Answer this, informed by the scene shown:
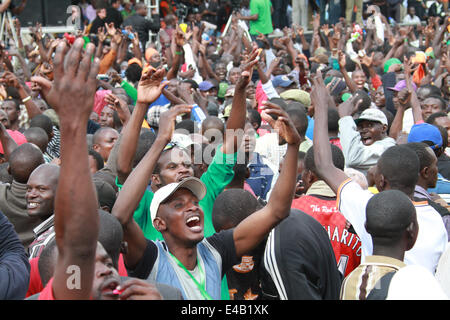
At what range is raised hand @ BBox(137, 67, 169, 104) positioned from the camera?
321 centimetres

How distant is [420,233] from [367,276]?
2.94 ft

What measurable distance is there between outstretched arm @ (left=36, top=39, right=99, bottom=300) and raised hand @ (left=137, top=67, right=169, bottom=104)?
1309 millimetres

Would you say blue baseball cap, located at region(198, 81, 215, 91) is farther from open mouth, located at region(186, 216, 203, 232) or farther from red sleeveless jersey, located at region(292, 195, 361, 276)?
open mouth, located at region(186, 216, 203, 232)

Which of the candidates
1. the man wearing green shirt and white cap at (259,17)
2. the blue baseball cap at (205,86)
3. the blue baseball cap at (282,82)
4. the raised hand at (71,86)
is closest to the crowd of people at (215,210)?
→ the raised hand at (71,86)

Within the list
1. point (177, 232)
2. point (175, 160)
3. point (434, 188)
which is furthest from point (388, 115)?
point (177, 232)

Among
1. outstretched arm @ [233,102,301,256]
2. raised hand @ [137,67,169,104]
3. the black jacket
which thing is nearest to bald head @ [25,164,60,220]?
raised hand @ [137,67,169,104]

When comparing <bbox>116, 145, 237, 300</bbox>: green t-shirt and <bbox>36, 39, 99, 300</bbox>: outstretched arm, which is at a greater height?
<bbox>36, 39, 99, 300</bbox>: outstretched arm

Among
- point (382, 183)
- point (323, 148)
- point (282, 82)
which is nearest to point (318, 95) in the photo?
point (323, 148)

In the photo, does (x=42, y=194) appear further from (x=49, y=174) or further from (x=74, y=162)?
(x=74, y=162)

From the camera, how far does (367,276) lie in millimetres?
2617

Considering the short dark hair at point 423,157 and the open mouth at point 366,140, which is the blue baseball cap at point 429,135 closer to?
the open mouth at point 366,140

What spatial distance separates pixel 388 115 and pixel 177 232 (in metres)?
5.15

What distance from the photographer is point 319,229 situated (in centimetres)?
308
